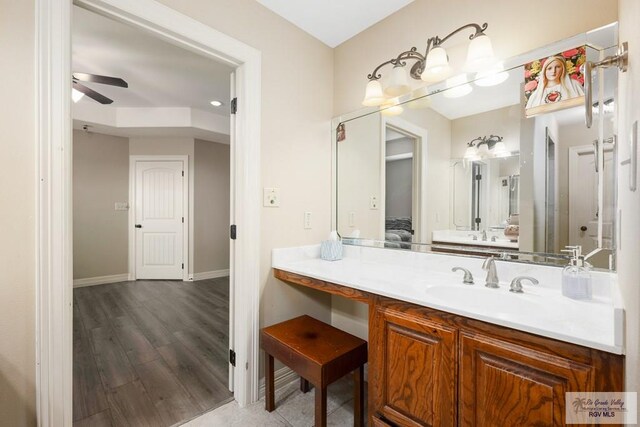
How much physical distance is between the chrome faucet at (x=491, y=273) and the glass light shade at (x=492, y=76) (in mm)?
919

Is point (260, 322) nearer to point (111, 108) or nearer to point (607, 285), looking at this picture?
point (607, 285)

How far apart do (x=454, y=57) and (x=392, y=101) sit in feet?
1.38

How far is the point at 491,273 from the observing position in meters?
1.29

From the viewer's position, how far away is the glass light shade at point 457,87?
1.51 metres

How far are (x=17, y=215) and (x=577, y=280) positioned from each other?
7.19 ft

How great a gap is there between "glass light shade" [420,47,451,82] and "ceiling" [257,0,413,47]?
509 mm

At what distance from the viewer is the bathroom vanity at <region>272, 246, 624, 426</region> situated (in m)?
0.79

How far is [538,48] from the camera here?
1.27 metres

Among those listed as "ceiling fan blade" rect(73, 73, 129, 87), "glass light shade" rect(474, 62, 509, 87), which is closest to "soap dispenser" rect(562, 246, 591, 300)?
"glass light shade" rect(474, 62, 509, 87)

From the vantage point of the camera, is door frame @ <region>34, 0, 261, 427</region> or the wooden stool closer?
door frame @ <region>34, 0, 261, 427</region>

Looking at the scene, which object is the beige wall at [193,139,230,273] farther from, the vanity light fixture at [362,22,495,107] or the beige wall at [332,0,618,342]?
the vanity light fixture at [362,22,495,107]

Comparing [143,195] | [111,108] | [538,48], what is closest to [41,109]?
[538,48]

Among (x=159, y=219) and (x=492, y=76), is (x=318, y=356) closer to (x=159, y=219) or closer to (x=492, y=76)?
(x=492, y=76)

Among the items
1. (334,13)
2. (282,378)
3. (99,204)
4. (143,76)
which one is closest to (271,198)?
(282,378)
